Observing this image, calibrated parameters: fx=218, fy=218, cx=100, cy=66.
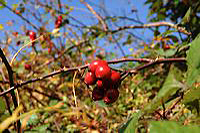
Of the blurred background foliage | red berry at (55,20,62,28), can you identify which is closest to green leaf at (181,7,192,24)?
the blurred background foliage

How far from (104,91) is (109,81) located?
57 mm

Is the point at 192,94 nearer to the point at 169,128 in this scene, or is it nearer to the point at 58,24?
the point at 169,128

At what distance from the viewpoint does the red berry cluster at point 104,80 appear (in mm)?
774

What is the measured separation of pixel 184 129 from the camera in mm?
398

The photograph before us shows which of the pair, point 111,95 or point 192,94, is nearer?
point 192,94

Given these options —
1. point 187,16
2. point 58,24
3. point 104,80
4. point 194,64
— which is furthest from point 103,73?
point 58,24

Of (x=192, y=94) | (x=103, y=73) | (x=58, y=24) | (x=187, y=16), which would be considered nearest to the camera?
(x=192, y=94)

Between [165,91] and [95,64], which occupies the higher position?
[95,64]

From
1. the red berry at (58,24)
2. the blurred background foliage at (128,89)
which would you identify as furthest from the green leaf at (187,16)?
the red berry at (58,24)

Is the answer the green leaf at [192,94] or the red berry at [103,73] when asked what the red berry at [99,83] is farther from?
the green leaf at [192,94]

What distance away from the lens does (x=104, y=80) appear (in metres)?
0.78

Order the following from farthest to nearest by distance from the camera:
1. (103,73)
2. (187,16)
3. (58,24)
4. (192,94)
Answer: (58,24), (187,16), (103,73), (192,94)

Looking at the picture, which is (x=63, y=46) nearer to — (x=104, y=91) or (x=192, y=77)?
(x=104, y=91)

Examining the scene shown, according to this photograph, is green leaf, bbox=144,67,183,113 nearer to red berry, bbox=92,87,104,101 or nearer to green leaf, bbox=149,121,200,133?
green leaf, bbox=149,121,200,133
